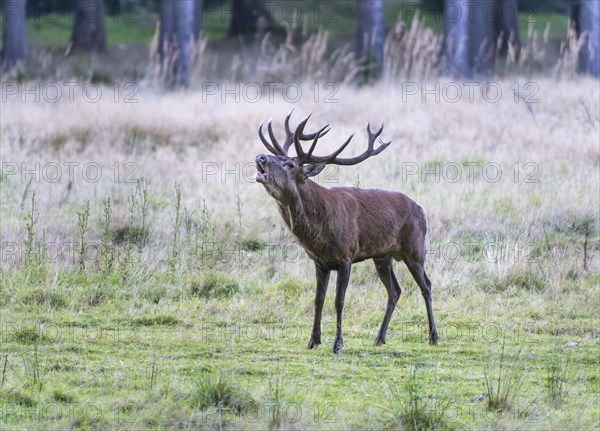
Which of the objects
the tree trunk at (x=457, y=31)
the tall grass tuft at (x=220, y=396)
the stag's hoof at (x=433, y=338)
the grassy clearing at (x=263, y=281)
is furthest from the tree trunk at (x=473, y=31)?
the tall grass tuft at (x=220, y=396)

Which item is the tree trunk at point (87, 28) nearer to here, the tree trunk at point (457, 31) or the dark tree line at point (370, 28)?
the dark tree line at point (370, 28)

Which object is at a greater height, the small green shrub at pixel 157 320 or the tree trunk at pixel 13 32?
the tree trunk at pixel 13 32

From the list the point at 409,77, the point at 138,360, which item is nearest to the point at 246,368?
the point at 138,360

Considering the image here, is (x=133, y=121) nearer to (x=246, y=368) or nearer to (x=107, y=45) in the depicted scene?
(x=246, y=368)

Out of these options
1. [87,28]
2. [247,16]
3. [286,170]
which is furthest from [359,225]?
[247,16]

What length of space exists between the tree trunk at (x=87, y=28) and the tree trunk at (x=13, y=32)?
5.03m

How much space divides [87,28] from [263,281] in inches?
1129

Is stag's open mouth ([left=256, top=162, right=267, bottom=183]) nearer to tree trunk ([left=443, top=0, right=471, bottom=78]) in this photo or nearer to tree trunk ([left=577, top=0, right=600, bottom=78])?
tree trunk ([left=577, top=0, right=600, bottom=78])

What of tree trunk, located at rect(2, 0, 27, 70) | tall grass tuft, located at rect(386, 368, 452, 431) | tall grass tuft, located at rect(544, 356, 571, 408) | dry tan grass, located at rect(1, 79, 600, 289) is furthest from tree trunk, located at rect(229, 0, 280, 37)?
tall grass tuft, located at rect(386, 368, 452, 431)

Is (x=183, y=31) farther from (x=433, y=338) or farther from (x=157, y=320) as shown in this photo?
(x=433, y=338)

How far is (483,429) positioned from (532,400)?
86cm

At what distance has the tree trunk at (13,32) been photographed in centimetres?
3281

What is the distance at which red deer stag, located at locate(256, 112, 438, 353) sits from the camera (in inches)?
356

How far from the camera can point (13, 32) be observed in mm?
33188
